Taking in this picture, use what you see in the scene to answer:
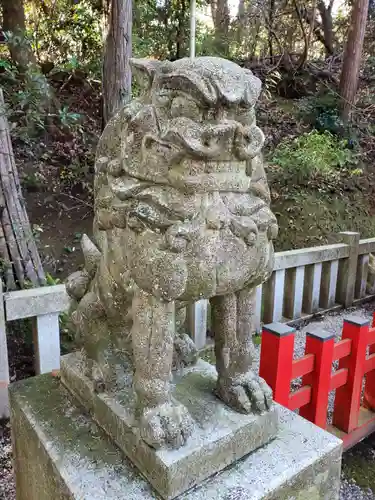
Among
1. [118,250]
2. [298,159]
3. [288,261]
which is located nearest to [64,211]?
[288,261]

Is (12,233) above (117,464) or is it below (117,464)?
above

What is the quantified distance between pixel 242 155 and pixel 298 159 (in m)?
4.72

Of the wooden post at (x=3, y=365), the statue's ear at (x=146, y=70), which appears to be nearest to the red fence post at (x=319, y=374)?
the statue's ear at (x=146, y=70)

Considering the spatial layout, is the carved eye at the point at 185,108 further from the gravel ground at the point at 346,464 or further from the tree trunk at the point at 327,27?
the tree trunk at the point at 327,27

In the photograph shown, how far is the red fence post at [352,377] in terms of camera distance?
1.94m

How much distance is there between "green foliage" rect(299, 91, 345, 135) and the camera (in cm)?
639

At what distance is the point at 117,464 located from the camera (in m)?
1.17

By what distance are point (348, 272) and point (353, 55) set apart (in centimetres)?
390

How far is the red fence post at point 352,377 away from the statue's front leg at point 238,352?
2.84 ft

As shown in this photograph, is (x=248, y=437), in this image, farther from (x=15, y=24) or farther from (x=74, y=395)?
(x=15, y=24)

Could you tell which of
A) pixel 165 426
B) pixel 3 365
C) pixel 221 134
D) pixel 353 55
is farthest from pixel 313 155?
pixel 165 426

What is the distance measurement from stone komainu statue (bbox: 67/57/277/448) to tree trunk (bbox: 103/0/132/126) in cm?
280

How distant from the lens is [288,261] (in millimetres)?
3359

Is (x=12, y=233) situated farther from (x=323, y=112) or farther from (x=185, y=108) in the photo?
(x=323, y=112)
